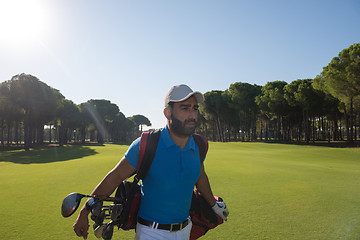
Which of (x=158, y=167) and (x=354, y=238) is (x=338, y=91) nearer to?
(x=354, y=238)

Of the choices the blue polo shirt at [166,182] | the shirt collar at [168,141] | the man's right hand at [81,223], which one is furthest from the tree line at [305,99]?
the man's right hand at [81,223]

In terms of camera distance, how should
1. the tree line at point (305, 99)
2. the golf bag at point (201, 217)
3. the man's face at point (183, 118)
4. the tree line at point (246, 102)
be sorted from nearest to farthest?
the man's face at point (183, 118)
the golf bag at point (201, 217)
the tree line at point (305, 99)
the tree line at point (246, 102)

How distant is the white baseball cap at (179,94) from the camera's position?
2.22 metres

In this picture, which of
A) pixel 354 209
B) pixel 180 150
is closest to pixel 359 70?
pixel 354 209

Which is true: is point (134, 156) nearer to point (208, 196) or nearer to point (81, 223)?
point (81, 223)

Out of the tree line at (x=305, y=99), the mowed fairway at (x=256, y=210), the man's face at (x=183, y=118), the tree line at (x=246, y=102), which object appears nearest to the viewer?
the man's face at (x=183, y=118)

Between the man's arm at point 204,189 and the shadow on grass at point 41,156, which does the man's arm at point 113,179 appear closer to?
the man's arm at point 204,189

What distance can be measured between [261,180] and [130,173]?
842 cm

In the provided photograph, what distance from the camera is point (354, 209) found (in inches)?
217

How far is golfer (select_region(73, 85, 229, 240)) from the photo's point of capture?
7.09ft

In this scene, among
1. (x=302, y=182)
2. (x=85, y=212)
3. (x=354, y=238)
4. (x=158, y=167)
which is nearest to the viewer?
(x=85, y=212)

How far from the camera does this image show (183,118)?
89.9 inches

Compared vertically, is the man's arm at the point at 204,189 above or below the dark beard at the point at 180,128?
below

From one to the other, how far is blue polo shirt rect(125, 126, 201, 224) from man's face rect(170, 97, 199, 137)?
0.14 m
